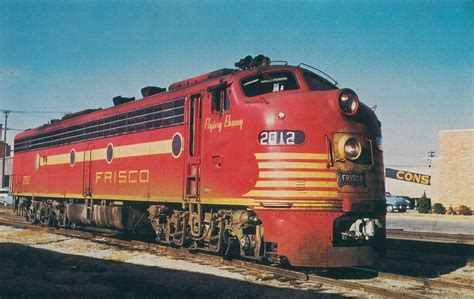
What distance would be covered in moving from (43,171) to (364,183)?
1586 cm

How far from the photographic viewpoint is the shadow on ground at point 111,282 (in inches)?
325

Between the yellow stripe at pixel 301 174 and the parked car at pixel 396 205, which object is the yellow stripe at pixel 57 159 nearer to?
the yellow stripe at pixel 301 174

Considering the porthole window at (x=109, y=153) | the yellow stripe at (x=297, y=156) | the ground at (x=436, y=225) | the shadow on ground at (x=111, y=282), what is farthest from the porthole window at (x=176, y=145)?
the ground at (x=436, y=225)

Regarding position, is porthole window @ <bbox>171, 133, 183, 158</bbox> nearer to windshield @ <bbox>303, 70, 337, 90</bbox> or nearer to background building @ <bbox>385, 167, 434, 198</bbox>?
windshield @ <bbox>303, 70, 337, 90</bbox>

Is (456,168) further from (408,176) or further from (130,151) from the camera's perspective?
(130,151)

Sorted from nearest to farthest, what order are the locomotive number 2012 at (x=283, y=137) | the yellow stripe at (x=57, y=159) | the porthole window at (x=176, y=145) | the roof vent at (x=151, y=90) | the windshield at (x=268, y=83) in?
the locomotive number 2012 at (x=283, y=137) < the windshield at (x=268, y=83) < the porthole window at (x=176, y=145) < the roof vent at (x=151, y=90) < the yellow stripe at (x=57, y=159)

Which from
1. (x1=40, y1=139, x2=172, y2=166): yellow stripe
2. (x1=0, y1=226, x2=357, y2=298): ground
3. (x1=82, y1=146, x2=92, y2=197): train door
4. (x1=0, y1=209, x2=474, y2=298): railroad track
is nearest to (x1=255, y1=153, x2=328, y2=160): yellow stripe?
(x1=0, y1=209, x2=474, y2=298): railroad track

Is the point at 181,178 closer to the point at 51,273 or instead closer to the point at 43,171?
the point at 51,273

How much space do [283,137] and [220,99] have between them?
221cm

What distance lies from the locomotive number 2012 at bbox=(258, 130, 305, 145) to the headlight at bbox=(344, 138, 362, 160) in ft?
3.09

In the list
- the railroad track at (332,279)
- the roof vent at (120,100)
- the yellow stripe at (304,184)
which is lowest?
the railroad track at (332,279)

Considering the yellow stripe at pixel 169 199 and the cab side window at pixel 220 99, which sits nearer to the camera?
the yellow stripe at pixel 169 199

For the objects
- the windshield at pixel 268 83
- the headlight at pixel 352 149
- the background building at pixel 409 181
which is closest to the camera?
the headlight at pixel 352 149

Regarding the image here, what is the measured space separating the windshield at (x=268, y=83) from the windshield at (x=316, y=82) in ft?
1.25
